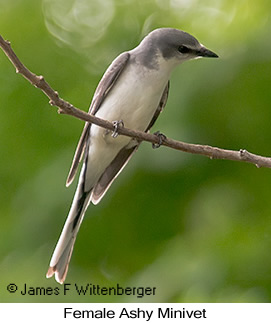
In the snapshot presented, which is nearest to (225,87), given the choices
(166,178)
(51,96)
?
(166,178)

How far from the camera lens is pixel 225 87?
3.66 metres

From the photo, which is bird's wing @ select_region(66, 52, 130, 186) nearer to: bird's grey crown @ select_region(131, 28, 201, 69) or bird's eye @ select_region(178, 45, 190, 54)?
bird's grey crown @ select_region(131, 28, 201, 69)

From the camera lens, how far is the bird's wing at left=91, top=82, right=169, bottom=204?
3.75m

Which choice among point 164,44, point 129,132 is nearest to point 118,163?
point 164,44

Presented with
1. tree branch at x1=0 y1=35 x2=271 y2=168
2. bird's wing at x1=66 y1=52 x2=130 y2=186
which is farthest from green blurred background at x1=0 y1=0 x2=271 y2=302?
tree branch at x1=0 y1=35 x2=271 y2=168

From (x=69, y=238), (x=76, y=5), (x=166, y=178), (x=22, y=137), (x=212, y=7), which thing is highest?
(x=76, y=5)

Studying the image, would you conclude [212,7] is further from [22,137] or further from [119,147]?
[22,137]

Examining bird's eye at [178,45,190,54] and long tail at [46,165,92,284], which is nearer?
long tail at [46,165,92,284]

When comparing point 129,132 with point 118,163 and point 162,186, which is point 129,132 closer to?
point 162,186

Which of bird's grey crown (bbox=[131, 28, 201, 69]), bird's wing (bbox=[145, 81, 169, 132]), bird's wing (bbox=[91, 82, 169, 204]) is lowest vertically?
bird's wing (bbox=[91, 82, 169, 204])

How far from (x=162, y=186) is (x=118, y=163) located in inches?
17.9

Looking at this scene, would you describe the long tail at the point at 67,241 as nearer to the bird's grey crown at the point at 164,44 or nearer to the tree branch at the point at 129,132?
the tree branch at the point at 129,132

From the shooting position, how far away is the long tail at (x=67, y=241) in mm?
3445

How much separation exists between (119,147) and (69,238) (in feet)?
2.24
